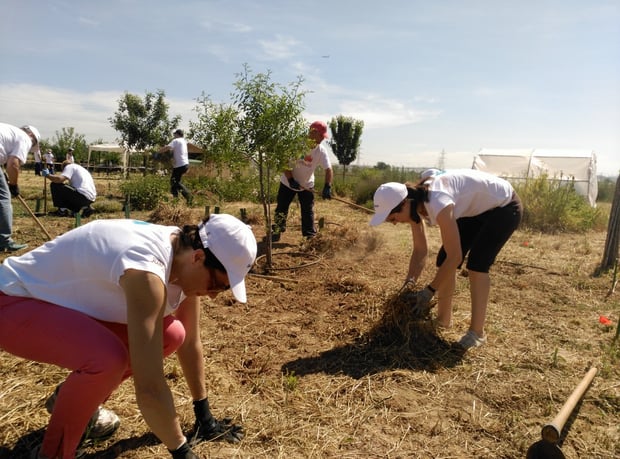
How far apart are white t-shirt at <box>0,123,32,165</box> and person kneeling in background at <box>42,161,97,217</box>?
2.29 meters

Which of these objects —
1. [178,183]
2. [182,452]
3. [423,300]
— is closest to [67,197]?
[178,183]

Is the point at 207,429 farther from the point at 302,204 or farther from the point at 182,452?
the point at 302,204

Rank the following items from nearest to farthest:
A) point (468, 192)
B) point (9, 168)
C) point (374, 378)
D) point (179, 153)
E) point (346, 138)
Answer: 1. point (374, 378)
2. point (468, 192)
3. point (9, 168)
4. point (179, 153)
5. point (346, 138)

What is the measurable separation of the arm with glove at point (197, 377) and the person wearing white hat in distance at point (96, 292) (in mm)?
302

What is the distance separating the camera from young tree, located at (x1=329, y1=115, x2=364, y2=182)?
20.2 meters

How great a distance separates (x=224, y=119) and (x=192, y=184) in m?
8.11

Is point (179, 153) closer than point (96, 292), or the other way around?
point (96, 292)

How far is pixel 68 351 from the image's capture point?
5.50ft

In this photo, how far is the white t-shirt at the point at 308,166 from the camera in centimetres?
641

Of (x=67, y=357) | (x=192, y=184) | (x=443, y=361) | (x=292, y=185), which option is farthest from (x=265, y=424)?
(x=192, y=184)

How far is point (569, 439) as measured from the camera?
2.36 m

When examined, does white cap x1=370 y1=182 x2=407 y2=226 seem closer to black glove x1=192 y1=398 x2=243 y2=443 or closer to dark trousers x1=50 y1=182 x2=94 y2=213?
black glove x1=192 y1=398 x2=243 y2=443

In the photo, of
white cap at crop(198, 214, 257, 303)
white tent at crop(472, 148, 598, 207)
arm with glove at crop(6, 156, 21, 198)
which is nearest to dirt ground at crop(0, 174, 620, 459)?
white cap at crop(198, 214, 257, 303)

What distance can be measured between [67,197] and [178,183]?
2286mm
